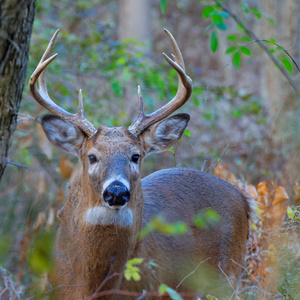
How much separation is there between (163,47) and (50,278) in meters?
20.4

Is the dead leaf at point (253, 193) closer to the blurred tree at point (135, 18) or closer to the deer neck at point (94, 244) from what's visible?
the deer neck at point (94, 244)

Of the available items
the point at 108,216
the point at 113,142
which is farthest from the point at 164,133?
the point at 108,216

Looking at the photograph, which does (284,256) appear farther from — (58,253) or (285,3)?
(285,3)

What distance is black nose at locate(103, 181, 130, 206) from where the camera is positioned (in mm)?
4160

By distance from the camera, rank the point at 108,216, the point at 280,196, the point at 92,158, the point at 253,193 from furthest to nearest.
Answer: the point at 253,193, the point at 280,196, the point at 92,158, the point at 108,216

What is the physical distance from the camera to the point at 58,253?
471 cm

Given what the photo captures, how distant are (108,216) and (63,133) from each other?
100 cm

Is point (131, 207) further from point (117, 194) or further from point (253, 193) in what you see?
point (253, 193)

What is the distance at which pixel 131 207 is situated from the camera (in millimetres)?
4609

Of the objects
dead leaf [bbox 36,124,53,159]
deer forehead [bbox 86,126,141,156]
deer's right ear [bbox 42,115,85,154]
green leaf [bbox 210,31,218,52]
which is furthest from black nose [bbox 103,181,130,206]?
green leaf [bbox 210,31,218,52]

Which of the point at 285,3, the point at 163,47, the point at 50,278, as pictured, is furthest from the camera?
the point at 163,47

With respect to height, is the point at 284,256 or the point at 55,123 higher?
the point at 55,123

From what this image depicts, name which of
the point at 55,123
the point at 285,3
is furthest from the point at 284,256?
the point at 285,3

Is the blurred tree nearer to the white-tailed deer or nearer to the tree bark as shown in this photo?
the white-tailed deer
